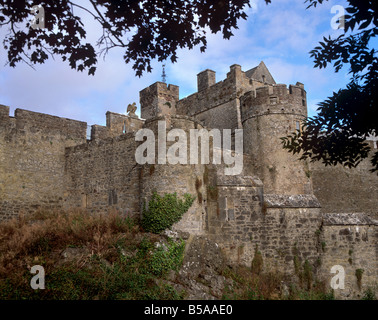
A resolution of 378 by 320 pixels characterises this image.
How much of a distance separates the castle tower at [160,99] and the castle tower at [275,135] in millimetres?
9758

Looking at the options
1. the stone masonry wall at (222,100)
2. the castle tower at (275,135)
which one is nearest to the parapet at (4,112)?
the castle tower at (275,135)

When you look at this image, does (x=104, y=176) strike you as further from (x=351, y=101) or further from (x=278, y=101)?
(x=351, y=101)

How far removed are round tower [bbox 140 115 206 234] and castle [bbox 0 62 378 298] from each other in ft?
0.12

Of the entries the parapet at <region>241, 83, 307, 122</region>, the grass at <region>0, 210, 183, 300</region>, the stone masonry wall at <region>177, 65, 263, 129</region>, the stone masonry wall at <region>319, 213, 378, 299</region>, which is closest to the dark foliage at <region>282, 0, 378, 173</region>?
the grass at <region>0, 210, 183, 300</region>

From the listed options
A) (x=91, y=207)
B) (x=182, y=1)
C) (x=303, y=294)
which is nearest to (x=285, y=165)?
(x=303, y=294)

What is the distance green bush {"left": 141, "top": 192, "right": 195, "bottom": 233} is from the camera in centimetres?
1374

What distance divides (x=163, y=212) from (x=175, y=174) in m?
1.44

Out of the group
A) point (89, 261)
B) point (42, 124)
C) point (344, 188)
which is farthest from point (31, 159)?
point (344, 188)

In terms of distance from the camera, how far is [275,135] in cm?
1880

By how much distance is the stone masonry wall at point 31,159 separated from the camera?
16.7 metres

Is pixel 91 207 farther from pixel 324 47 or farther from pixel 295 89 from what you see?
pixel 324 47

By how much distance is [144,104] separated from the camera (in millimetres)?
29500

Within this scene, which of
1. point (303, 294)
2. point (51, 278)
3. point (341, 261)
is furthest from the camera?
point (341, 261)

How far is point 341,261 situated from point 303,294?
287 centimetres
